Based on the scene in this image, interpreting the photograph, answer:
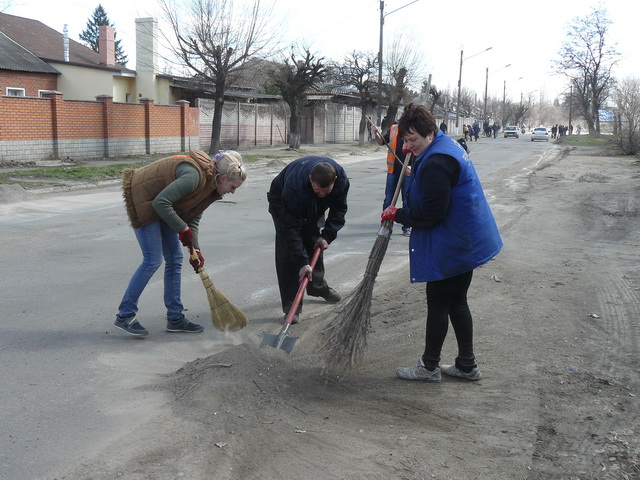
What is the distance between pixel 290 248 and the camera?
5.00 metres

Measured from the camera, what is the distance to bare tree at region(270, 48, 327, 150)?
31688 mm

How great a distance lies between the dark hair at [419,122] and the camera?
151 inches

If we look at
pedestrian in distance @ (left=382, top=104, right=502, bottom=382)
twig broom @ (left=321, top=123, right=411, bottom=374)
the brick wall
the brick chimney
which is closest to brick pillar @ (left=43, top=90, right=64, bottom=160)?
the brick wall

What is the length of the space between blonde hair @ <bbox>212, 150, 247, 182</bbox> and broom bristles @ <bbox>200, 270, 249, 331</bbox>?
0.78m

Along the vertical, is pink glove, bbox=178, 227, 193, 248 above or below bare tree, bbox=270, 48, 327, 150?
below

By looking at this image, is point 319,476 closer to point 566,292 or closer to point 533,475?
point 533,475

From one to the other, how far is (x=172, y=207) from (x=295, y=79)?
28113 mm

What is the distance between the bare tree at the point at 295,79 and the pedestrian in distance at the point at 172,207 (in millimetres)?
27195

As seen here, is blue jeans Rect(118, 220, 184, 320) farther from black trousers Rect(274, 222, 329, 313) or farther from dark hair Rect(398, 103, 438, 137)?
dark hair Rect(398, 103, 438, 137)

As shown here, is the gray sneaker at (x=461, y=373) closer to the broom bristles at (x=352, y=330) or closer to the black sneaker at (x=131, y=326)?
the broom bristles at (x=352, y=330)

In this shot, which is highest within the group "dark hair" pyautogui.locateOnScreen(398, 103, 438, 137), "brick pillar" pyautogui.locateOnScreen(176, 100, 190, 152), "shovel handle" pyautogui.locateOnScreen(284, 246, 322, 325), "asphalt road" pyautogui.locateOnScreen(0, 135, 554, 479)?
"brick pillar" pyautogui.locateOnScreen(176, 100, 190, 152)

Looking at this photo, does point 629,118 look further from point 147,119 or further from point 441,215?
point 441,215

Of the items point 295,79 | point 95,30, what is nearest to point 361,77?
point 295,79

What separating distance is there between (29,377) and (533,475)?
10.2 ft
